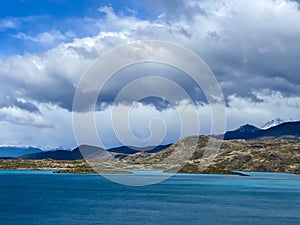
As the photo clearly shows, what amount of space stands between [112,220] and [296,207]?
284ft

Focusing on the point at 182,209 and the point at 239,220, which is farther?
the point at 182,209

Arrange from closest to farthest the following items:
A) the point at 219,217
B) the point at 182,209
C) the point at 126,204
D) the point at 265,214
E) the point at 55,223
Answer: the point at 55,223 → the point at 219,217 → the point at 265,214 → the point at 182,209 → the point at 126,204

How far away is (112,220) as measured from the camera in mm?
149500

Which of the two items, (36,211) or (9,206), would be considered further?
(9,206)

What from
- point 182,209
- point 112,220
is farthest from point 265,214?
point 112,220

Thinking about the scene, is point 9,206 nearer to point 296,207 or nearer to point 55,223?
point 55,223

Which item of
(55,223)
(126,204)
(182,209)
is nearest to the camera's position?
(55,223)

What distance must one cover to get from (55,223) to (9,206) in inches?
2226

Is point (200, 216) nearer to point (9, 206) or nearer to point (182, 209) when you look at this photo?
point (182, 209)

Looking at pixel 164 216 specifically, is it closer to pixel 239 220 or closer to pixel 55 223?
pixel 239 220

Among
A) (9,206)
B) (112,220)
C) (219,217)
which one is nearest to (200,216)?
(219,217)

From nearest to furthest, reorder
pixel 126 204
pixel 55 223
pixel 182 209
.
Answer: pixel 55 223, pixel 182 209, pixel 126 204

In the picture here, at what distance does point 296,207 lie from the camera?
19050 centimetres

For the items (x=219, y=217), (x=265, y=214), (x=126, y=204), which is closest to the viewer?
(x=219, y=217)
